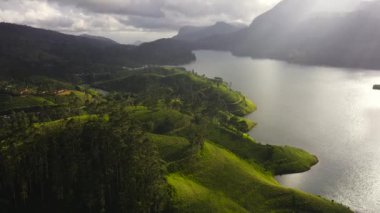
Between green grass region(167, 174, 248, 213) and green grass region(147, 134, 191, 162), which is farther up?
green grass region(147, 134, 191, 162)

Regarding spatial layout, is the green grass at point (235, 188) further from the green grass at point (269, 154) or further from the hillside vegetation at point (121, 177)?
the green grass at point (269, 154)

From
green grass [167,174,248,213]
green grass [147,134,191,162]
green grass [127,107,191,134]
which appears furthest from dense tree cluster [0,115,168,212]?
green grass [127,107,191,134]

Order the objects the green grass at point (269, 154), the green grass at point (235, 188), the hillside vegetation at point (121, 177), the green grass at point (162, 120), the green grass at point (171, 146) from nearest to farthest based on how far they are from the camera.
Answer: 1. the hillside vegetation at point (121, 177)
2. the green grass at point (235, 188)
3. the green grass at point (171, 146)
4. the green grass at point (269, 154)
5. the green grass at point (162, 120)

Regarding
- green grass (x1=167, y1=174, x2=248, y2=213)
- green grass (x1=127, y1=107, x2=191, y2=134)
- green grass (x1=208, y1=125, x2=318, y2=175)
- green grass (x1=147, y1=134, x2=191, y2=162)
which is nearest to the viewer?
green grass (x1=167, y1=174, x2=248, y2=213)

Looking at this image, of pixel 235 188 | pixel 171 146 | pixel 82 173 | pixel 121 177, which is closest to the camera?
pixel 82 173

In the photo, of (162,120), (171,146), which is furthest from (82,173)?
(162,120)

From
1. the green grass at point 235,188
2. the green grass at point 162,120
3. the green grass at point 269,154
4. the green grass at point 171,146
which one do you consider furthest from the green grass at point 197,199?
the green grass at point 162,120

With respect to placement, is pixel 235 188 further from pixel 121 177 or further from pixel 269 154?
pixel 269 154

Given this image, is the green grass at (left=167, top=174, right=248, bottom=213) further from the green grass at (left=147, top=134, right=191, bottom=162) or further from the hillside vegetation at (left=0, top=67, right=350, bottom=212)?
the green grass at (left=147, top=134, right=191, bottom=162)
